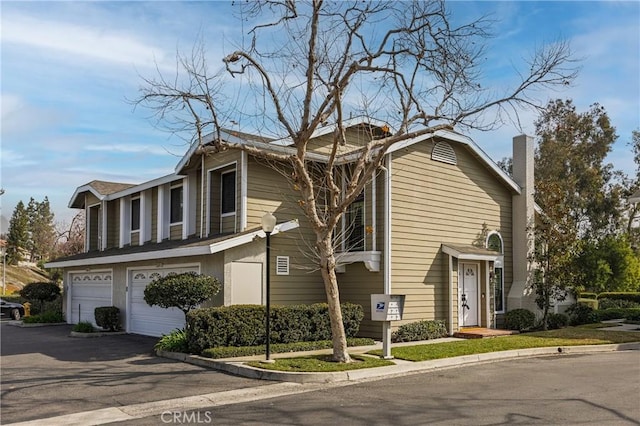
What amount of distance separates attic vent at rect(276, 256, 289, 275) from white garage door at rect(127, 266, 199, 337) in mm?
2238

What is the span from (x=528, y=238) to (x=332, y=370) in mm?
11521

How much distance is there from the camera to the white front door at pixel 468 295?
1856 centimetres

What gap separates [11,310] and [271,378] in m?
25.0

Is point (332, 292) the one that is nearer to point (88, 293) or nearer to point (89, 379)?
point (89, 379)

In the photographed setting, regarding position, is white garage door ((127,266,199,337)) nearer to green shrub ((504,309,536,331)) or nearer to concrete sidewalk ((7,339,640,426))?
concrete sidewalk ((7,339,640,426))

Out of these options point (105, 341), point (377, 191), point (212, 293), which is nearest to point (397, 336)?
point (377, 191)

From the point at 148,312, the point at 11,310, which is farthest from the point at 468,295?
the point at 11,310

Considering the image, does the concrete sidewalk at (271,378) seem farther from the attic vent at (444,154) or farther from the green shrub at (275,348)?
the attic vent at (444,154)

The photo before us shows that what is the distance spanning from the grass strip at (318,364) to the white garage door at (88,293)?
11280 millimetres

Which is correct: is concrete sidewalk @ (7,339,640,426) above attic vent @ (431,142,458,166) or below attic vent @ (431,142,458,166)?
below

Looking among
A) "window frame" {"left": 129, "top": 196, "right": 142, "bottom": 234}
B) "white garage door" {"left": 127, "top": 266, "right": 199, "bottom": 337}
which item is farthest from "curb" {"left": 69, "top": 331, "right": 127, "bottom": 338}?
"window frame" {"left": 129, "top": 196, "right": 142, "bottom": 234}

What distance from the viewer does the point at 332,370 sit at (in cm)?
1138

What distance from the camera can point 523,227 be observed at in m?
20.5

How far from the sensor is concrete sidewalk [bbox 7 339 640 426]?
851cm
